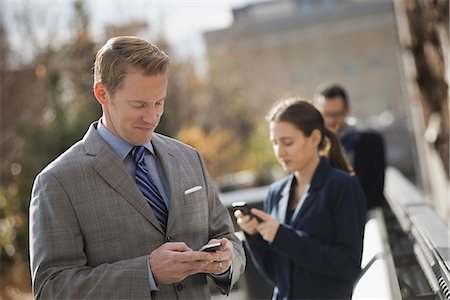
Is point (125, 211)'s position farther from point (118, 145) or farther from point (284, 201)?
point (284, 201)

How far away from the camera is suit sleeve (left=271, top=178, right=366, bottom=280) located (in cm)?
370

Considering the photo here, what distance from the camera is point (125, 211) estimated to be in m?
2.71

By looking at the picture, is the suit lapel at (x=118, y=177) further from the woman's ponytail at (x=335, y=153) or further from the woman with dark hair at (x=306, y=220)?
the woman's ponytail at (x=335, y=153)

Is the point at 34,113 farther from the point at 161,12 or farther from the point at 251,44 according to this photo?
the point at 251,44

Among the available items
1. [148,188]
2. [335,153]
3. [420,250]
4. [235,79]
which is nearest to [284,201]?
[335,153]

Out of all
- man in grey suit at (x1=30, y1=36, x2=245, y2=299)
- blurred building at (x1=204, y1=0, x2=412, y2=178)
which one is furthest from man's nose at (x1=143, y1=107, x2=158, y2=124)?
blurred building at (x1=204, y1=0, x2=412, y2=178)

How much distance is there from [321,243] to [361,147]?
2117 mm

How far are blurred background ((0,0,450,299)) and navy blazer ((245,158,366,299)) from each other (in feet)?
6.42

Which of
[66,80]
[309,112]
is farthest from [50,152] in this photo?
[309,112]

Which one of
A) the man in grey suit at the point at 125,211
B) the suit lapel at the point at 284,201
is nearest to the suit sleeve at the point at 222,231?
the man in grey suit at the point at 125,211

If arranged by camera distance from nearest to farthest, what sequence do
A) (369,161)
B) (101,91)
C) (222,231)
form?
(101,91)
(222,231)
(369,161)

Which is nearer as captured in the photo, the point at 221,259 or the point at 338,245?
the point at 221,259

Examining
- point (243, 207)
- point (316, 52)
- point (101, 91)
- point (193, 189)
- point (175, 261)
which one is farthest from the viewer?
point (316, 52)

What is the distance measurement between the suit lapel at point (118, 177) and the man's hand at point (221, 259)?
0.67ft
